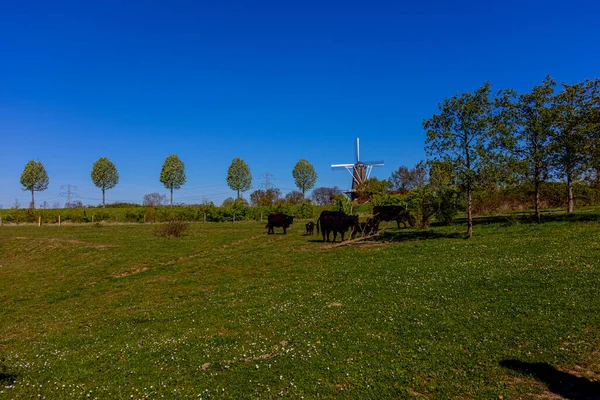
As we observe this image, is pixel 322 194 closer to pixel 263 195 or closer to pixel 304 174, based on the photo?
pixel 304 174

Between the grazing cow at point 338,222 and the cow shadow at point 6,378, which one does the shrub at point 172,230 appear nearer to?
the grazing cow at point 338,222

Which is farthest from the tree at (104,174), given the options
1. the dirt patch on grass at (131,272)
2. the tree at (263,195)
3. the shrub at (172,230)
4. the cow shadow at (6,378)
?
the cow shadow at (6,378)

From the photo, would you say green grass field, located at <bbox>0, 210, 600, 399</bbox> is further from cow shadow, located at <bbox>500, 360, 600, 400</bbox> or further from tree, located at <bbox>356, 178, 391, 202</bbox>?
tree, located at <bbox>356, 178, 391, 202</bbox>

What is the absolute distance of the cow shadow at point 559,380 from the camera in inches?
222

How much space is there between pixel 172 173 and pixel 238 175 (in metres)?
19.0

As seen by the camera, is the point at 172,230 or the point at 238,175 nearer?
the point at 172,230

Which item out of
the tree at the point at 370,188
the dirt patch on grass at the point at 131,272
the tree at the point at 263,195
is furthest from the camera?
the tree at the point at 263,195

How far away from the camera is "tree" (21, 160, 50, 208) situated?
9519cm

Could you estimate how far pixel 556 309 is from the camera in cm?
904

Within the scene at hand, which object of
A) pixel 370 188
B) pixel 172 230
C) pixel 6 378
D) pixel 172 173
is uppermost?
pixel 172 173

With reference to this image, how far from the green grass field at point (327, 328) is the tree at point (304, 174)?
104487 millimetres

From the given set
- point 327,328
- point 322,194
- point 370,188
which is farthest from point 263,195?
point 327,328

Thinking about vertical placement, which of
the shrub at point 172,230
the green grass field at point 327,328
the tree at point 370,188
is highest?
the tree at point 370,188

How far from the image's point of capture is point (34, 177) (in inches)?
3784
